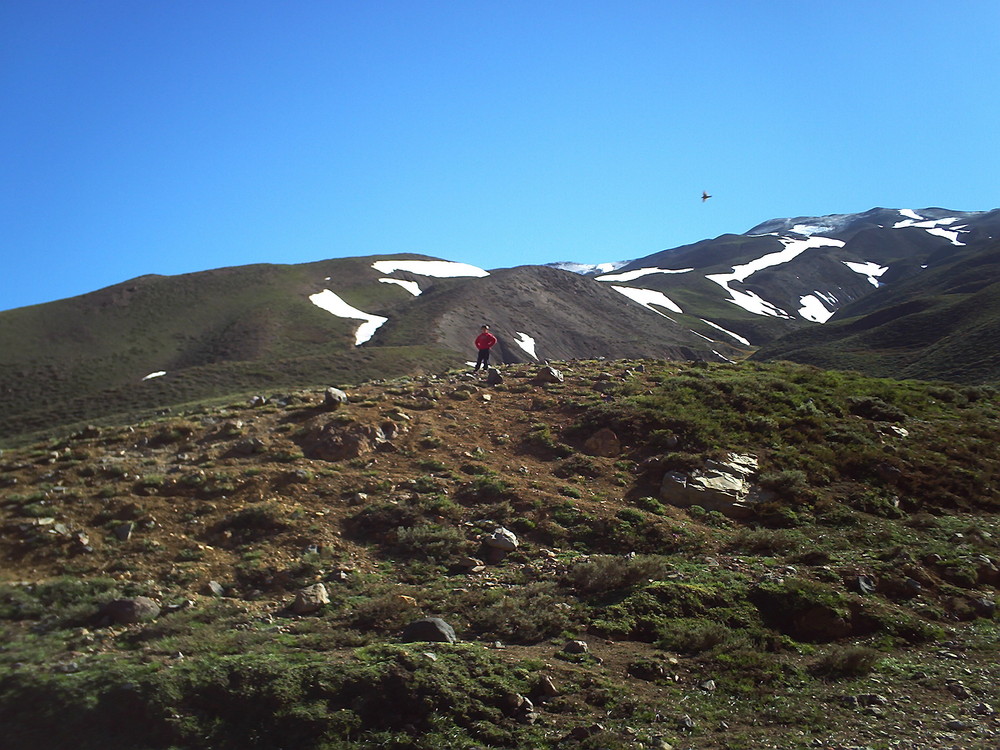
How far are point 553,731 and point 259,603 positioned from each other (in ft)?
14.5

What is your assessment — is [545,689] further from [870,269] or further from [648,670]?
[870,269]

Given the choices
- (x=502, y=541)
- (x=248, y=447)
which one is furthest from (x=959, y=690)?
(x=248, y=447)

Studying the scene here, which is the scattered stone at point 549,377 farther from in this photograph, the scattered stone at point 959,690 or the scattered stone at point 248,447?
the scattered stone at point 959,690

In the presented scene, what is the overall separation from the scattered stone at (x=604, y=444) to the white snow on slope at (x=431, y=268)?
287 ft

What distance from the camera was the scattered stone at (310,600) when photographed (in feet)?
30.0

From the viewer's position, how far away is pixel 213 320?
77312 mm

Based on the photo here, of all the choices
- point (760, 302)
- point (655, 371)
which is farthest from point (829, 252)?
point (655, 371)

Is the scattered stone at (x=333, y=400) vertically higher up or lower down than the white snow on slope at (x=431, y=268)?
lower down

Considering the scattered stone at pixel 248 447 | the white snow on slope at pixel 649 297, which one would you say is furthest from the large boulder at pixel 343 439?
the white snow on slope at pixel 649 297

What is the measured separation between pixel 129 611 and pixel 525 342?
6389 centimetres

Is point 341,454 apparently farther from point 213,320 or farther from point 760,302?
point 760,302

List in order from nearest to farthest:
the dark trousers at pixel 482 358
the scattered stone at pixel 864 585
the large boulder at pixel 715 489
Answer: the scattered stone at pixel 864 585
the large boulder at pixel 715 489
the dark trousers at pixel 482 358

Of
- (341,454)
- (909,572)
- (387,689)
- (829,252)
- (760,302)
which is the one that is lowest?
(909,572)

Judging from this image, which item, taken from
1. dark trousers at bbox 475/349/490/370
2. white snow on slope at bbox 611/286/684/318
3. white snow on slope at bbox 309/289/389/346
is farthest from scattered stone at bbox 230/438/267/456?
white snow on slope at bbox 611/286/684/318
